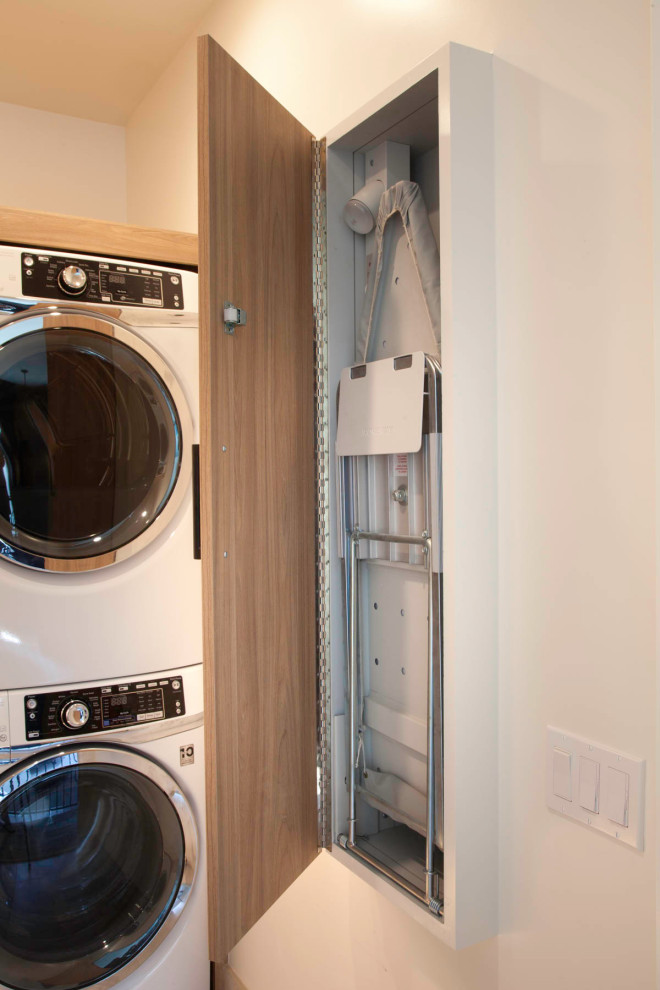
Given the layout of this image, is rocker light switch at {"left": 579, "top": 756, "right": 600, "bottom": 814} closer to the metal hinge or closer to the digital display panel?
the metal hinge

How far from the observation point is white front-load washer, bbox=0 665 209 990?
60.9 inches

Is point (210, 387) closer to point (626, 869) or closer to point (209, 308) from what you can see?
point (209, 308)

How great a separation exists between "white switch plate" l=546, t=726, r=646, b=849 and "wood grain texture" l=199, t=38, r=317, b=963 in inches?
19.2

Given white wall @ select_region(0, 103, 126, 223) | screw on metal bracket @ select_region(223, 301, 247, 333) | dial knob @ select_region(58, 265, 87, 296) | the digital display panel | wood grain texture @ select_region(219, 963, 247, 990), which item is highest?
white wall @ select_region(0, 103, 126, 223)

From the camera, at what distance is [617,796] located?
3.25ft

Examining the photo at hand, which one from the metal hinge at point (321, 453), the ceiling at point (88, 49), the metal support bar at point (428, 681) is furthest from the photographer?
the ceiling at point (88, 49)

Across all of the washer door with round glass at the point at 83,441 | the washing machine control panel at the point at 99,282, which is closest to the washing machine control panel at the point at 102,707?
the washer door with round glass at the point at 83,441

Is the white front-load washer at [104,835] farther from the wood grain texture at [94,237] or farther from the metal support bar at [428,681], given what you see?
the wood grain texture at [94,237]

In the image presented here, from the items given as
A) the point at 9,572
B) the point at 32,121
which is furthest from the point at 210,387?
the point at 32,121

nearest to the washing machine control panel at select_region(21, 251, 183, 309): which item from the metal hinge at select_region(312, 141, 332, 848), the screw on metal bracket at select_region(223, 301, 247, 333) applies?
the metal hinge at select_region(312, 141, 332, 848)

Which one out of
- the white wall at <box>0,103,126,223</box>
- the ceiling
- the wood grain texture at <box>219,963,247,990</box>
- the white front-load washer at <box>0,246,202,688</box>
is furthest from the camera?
the white wall at <box>0,103,126,223</box>

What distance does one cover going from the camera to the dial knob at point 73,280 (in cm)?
A: 157

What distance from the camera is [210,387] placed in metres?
1.11

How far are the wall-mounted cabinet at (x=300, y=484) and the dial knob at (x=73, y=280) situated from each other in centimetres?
56
